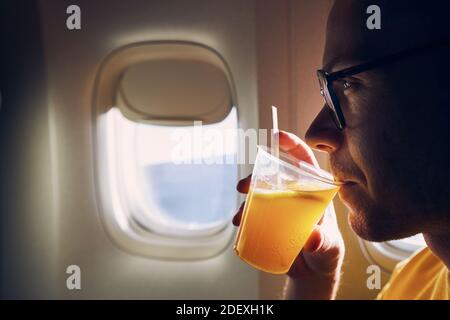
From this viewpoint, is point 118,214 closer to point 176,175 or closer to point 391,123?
point 176,175

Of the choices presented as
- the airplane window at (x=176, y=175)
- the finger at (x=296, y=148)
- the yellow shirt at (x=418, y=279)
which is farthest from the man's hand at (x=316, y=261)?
the airplane window at (x=176, y=175)

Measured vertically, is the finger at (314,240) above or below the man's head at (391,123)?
below

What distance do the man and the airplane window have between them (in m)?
0.47

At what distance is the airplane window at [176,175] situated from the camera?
4.22 feet

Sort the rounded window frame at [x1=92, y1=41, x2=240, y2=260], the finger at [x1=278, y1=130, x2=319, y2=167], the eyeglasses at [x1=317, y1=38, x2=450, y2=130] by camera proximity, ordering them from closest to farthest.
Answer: the eyeglasses at [x1=317, y1=38, x2=450, y2=130], the finger at [x1=278, y1=130, x2=319, y2=167], the rounded window frame at [x1=92, y1=41, x2=240, y2=260]

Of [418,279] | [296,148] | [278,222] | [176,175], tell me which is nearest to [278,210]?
[278,222]

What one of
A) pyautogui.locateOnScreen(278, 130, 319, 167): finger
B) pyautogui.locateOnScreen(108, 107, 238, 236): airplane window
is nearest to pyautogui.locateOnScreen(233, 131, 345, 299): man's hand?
pyautogui.locateOnScreen(278, 130, 319, 167): finger

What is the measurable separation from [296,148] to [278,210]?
282 millimetres

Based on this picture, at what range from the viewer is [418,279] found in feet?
3.36

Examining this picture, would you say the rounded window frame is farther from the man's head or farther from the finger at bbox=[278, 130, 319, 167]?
the man's head

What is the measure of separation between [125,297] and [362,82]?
0.92m

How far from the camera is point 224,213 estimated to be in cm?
133

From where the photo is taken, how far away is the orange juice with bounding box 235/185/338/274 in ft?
2.41

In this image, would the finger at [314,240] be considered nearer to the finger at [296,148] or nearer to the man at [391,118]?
the man at [391,118]
